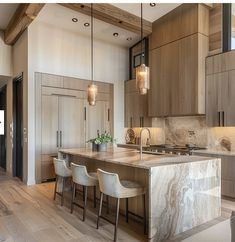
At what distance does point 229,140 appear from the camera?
499 centimetres

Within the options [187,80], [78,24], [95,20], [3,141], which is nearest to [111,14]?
[95,20]

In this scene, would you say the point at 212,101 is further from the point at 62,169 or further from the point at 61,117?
the point at 61,117

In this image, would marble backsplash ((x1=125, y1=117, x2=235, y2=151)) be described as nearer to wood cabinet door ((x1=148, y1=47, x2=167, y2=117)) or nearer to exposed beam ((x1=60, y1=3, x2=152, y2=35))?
wood cabinet door ((x1=148, y1=47, x2=167, y2=117))

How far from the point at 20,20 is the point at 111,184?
4.06 meters

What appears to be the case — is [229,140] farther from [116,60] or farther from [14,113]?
[14,113]

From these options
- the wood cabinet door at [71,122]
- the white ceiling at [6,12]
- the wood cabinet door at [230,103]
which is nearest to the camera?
the wood cabinet door at [230,103]

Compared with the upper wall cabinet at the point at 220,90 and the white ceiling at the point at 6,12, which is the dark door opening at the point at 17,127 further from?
the upper wall cabinet at the point at 220,90

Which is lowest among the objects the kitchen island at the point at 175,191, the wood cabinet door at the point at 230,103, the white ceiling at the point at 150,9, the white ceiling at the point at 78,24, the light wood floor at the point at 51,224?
the light wood floor at the point at 51,224

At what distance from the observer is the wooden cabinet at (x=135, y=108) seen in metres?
6.61

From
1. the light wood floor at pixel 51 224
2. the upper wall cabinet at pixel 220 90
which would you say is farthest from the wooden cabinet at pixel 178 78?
the light wood floor at pixel 51 224

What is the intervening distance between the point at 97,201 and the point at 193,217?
5.65 feet

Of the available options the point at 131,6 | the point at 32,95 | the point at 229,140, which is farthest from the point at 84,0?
the point at 229,140

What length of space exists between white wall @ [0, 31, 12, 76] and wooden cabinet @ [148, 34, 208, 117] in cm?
384

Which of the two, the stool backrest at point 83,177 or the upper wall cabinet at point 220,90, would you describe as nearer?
the stool backrest at point 83,177
